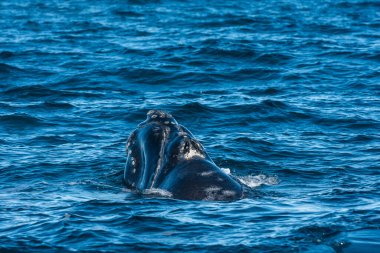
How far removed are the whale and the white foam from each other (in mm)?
1693

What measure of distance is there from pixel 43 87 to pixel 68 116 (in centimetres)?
381

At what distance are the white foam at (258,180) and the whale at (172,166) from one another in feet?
5.56

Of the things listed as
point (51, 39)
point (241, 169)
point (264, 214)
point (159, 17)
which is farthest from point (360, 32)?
point (264, 214)

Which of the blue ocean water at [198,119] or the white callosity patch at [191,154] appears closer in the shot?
the blue ocean water at [198,119]

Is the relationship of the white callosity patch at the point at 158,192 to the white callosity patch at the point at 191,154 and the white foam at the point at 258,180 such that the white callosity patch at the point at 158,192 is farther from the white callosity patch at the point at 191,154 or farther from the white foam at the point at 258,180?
the white foam at the point at 258,180

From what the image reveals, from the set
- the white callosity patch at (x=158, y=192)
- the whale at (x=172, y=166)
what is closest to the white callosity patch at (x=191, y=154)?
the whale at (x=172, y=166)

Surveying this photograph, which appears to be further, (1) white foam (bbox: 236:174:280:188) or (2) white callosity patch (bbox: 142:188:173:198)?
(1) white foam (bbox: 236:174:280:188)

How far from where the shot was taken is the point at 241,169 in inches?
714

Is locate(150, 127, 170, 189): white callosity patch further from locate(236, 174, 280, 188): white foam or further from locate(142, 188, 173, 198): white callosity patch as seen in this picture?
locate(236, 174, 280, 188): white foam

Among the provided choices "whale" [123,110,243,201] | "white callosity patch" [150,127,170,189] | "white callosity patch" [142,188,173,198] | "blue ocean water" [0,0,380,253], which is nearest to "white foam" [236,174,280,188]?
"blue ocean water" [0,0,380,253]

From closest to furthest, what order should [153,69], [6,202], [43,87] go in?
[6,202], [43,87], [153,69]

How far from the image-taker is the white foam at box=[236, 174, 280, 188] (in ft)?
54.3

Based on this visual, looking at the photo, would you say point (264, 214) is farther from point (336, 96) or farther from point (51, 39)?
point (51, 39)

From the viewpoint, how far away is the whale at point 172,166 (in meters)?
14.2
